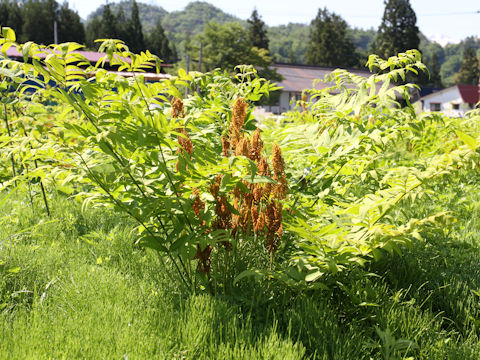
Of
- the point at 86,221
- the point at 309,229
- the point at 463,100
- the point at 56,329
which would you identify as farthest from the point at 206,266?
the point at 463,100

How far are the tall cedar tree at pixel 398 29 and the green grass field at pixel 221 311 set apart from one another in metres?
63.9

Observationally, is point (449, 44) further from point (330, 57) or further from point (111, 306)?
point (111, 306)

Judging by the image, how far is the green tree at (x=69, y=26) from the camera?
66.7 m

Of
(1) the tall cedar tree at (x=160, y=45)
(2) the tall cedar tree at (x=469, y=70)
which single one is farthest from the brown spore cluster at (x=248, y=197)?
(2) the tall cedar tree at (x=469, y=70)

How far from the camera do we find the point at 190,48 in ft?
117

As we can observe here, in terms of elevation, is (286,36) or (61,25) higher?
(286,36)

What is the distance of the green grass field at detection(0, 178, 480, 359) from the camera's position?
195 cm

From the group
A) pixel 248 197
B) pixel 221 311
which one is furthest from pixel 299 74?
pixel 221 311

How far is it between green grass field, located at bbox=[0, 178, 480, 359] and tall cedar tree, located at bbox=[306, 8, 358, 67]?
71899 mm

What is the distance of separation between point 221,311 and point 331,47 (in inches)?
3009

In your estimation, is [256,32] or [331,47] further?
[331,47]

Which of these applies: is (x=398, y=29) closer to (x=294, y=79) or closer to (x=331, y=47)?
(x=331, y=47)

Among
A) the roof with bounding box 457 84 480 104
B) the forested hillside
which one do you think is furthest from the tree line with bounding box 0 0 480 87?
the forested hillside

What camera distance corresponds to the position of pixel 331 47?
72.9m
